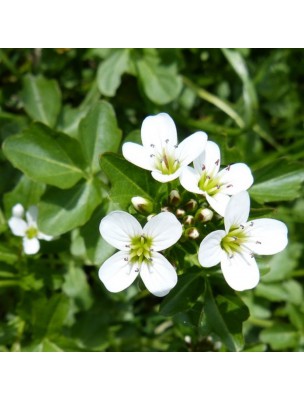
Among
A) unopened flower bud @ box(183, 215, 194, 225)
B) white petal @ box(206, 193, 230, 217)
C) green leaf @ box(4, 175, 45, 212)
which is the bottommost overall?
green leaf @ box(4, 175, 45, 212)

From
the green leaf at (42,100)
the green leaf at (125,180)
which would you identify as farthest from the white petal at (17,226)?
the green leaf at (125,180)

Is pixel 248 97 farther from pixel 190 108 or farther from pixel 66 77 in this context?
pixel 66 77

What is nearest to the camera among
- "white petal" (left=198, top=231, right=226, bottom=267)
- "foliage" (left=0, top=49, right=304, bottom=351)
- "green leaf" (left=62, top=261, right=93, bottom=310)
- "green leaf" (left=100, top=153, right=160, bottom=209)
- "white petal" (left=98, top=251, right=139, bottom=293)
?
"white petal" (left=198, top=231, right=226, bottom=267)

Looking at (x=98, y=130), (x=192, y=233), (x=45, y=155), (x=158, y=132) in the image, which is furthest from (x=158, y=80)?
(x=192, y=233)

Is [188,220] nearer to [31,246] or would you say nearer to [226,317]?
[226,317]

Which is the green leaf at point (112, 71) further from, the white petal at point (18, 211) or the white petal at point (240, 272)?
the white petal at point (240, 272)

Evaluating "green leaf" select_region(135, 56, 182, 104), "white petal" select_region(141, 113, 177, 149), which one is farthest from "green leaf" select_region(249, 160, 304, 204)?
"green leaf" select_region(135, 56, 182, 104)

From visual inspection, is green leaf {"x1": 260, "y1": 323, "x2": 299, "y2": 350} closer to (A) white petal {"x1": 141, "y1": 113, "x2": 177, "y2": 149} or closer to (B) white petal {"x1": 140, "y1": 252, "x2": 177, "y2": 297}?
(B) white petal {"x1": 140, "y1": 252, "x2": 177, "y2": 297}
